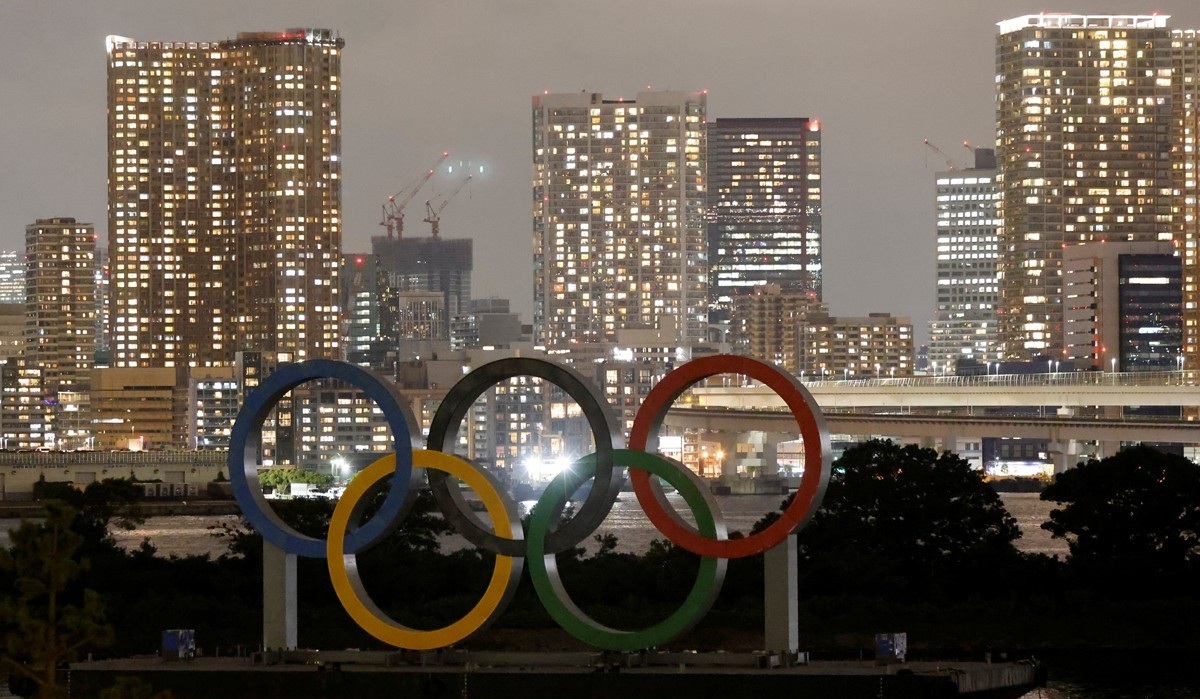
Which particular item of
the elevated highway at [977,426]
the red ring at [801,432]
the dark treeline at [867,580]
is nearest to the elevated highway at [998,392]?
the elevated highway at [977,426]

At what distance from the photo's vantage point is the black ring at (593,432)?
41375mm

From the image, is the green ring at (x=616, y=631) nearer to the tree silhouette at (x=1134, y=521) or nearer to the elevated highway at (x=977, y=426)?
the tree silhouette at (x=1134, y=521)

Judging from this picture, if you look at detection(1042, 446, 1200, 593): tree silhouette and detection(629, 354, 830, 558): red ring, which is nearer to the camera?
detection(629, 354, 830, 558): red ring

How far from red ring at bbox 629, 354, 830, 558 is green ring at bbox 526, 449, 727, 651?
1.11 ft

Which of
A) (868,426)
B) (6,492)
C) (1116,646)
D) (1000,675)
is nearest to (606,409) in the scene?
(1000,675)

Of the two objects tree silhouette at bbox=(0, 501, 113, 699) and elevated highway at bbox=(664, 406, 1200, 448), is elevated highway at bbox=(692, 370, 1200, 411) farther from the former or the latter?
tree silhouette at bbox=(0, 501, 113, 699)

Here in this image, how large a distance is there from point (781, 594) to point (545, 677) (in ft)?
14.4

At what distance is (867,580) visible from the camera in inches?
2295

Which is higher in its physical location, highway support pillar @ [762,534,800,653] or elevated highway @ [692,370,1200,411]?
elevated highway @ [692,370,1200,411]

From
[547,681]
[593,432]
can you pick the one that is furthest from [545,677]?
[593,432]

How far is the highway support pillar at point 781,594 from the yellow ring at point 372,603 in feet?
15.0

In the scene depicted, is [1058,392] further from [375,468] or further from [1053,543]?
[375,468]

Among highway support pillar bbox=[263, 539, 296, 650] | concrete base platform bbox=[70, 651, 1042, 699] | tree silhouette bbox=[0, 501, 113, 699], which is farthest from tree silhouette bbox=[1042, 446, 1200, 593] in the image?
tree silhouette bbox=[0, 501, 113, 699]

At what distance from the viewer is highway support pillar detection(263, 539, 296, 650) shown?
141ft
